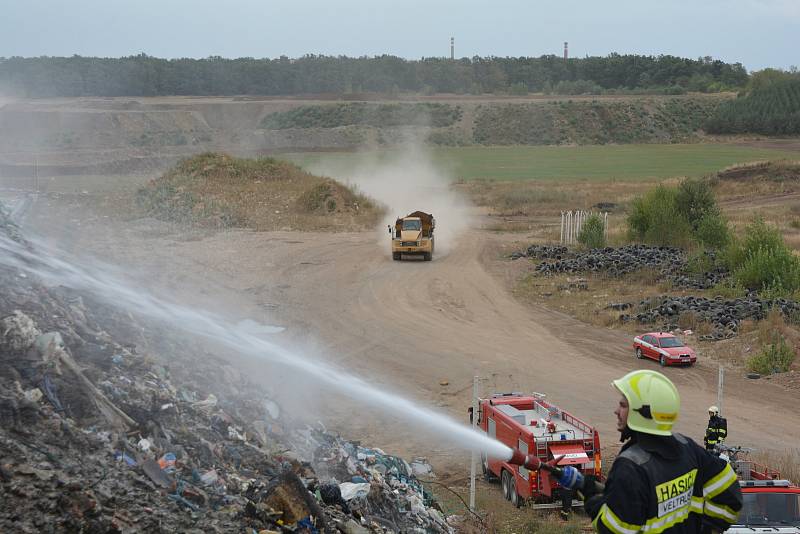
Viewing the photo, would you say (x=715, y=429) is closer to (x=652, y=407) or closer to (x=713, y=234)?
(x=652, y=407)

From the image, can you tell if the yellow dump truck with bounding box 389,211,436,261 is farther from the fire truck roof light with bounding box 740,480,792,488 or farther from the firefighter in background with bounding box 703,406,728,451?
the fire truck roof light with bounding box 740,480,792,488

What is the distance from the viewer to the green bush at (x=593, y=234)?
41312mm

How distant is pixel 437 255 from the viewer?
139ft

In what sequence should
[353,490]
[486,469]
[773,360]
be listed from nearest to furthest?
[353,490], [486,469], [773,360]

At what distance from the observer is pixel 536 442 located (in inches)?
581

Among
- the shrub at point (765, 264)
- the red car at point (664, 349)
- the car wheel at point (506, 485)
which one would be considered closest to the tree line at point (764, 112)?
the shrub at point (765, 264)

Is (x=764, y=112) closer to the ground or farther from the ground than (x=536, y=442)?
farther from the ground

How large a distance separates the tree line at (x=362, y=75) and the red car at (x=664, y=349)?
304 feet

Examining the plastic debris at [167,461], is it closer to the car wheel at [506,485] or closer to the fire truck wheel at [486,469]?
the car wheel at [506,485]

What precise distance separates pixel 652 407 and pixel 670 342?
70.2ft

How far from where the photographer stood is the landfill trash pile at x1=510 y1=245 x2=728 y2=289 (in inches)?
1325

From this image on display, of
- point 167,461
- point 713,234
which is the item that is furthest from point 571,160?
point 167,461

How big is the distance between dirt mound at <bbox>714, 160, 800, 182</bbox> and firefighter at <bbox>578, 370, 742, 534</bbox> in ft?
226

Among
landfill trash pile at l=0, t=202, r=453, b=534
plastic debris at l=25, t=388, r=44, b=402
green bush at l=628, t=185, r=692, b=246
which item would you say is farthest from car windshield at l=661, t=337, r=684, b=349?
plastic debris at l=25, t=388, r=44, b=402
